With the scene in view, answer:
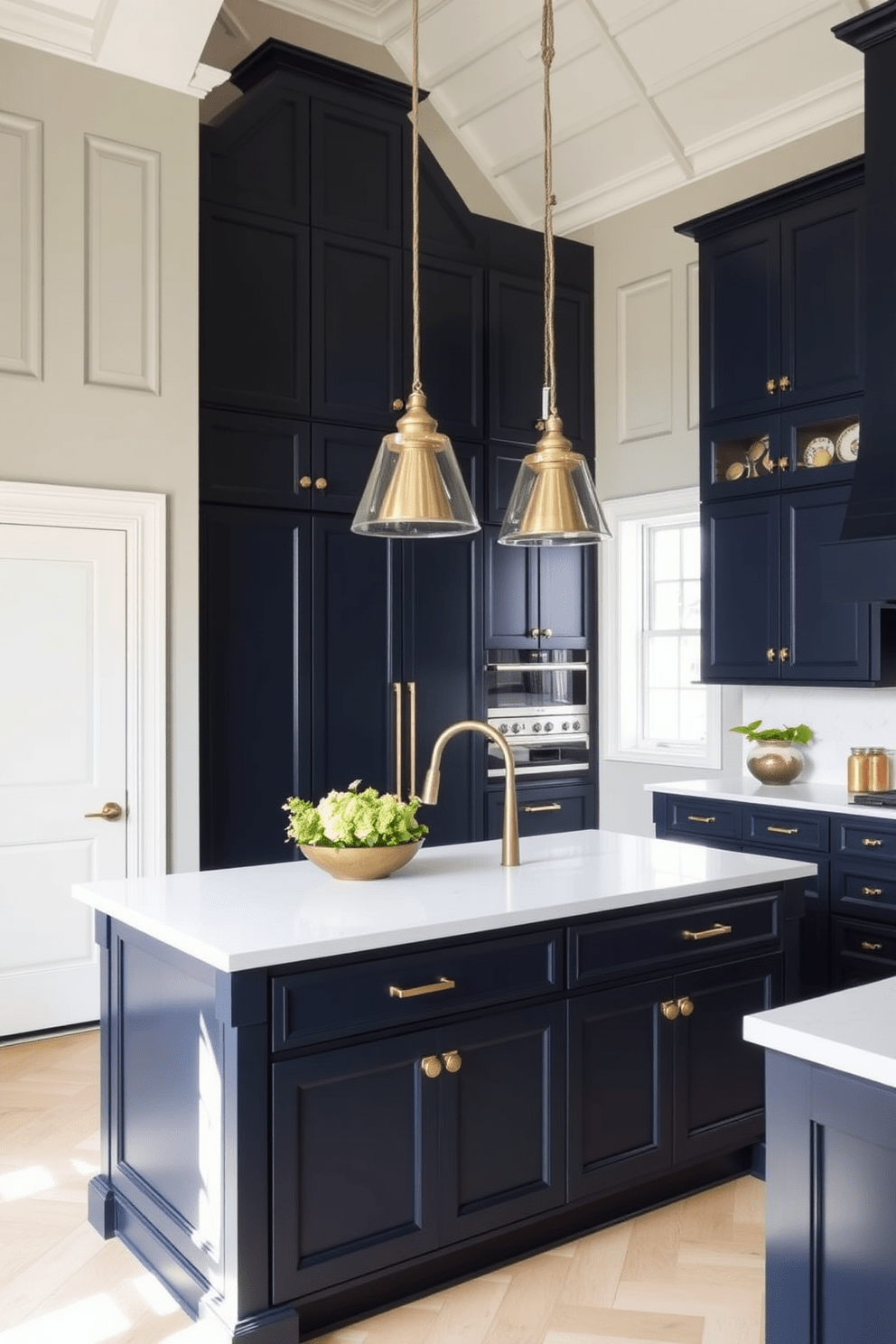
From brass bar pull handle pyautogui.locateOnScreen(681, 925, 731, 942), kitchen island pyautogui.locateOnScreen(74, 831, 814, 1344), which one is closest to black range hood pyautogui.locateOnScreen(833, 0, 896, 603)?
kitchen island pyautogui.locateOnScreen(74, 831, 814, 1344)

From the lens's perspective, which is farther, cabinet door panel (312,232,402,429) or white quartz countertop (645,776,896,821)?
cabinet door panel (312,232,402,429)

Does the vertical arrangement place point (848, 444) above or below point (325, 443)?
below

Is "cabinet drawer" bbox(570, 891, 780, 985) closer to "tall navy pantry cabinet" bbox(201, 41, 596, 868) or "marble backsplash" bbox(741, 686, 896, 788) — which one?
"marble backsplash" bbox(741, 686, 896, 788)

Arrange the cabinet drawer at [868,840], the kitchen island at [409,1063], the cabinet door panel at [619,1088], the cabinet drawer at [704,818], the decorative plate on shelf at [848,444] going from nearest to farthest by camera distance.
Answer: the kitchen island at [409,1063], the cabinet door panel at [619,1088], the cabinet drawer at [868,840], the decorative plate on shelf at [848,444], the cabinet drawer at [704,818]

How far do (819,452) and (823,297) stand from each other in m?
0.62

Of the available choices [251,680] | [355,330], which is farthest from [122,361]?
[251,680]

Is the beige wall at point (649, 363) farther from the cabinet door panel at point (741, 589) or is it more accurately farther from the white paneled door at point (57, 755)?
the white paneled door at point (57, 755)

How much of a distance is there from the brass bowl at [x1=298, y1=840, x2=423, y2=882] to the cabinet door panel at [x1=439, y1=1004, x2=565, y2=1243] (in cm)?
46

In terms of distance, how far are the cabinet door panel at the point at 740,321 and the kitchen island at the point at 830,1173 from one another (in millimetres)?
3767

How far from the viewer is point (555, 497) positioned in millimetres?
2836

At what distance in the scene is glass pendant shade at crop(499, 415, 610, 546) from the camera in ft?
9.29

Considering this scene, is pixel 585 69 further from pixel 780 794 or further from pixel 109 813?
pixel 109 813

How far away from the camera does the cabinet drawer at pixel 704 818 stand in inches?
189

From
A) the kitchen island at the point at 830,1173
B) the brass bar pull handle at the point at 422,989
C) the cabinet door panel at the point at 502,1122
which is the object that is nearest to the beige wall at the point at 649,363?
the cabinet door panel at the point at 502,1122
